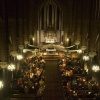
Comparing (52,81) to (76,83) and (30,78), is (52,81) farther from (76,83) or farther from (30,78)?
(76,83)

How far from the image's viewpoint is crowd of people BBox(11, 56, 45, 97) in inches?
1069

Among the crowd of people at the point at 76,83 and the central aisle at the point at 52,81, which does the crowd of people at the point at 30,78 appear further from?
the crowd of people at the point at 76,83

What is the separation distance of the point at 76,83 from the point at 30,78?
5058 mm

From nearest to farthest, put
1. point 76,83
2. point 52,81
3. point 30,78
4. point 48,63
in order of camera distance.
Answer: point 76,83, point 30,78, point 52,81, point 48,63

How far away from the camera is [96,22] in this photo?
34719mm

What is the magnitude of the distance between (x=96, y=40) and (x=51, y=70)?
263 inches

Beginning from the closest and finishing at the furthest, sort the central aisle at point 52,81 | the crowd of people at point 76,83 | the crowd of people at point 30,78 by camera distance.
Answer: the crowd of people at point 76,83
the crowd of people at point 30,78
the central aisle at point 52,81

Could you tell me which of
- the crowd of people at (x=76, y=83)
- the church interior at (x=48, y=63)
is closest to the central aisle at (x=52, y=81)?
the church interior at (x=48, y=63)

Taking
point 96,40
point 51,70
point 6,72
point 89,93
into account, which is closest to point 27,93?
point 6,72

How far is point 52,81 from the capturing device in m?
32.4

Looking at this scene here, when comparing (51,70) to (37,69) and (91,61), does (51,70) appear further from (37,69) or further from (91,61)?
(91,61)

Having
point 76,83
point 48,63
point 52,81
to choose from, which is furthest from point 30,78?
point 48,63

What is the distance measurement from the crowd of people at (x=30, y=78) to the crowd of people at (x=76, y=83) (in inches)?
90.8

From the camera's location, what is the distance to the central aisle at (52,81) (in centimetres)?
2788
